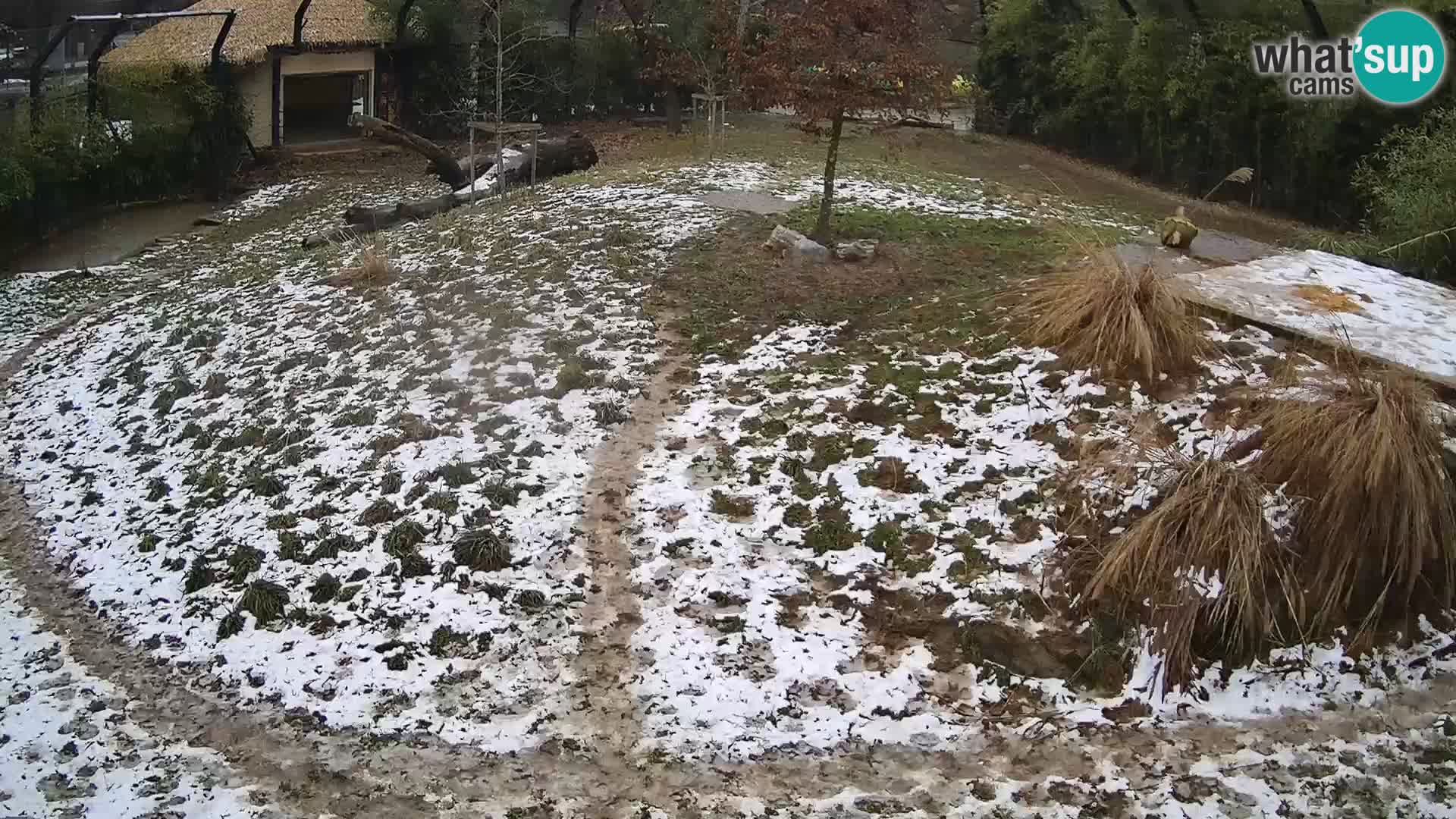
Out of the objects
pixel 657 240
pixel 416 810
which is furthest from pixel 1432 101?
pixel 416 810

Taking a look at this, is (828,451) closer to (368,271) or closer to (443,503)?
(443,503)

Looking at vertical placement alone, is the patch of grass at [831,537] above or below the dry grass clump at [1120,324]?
below

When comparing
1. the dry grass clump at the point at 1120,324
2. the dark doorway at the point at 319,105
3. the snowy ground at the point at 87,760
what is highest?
the dark doorway at the point at 319,105

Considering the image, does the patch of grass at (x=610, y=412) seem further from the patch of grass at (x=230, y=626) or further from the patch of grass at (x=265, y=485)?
the patch of grass at (x=230, y=626)

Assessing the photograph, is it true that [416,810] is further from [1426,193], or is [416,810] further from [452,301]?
[1426,193]

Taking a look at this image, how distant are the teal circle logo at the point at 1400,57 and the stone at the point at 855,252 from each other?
6.38 meters

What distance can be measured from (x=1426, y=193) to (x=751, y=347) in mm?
5395

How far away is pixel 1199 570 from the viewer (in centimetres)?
448

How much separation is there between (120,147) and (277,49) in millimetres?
3548

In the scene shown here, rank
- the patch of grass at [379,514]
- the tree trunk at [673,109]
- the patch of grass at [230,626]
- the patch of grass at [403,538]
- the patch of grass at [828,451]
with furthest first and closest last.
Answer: the tree trunk at [673,109] < the patch of grass at [828,451] < the patch of grass at [379,514] < the patch of grass at [403,538] < the patch of grass at [230,626]

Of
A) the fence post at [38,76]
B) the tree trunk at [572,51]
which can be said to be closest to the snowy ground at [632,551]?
the fence post at [38,76]

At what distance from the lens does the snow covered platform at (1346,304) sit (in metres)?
5.95

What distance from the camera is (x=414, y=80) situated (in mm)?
18531

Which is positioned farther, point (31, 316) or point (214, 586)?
point (31, 316)
